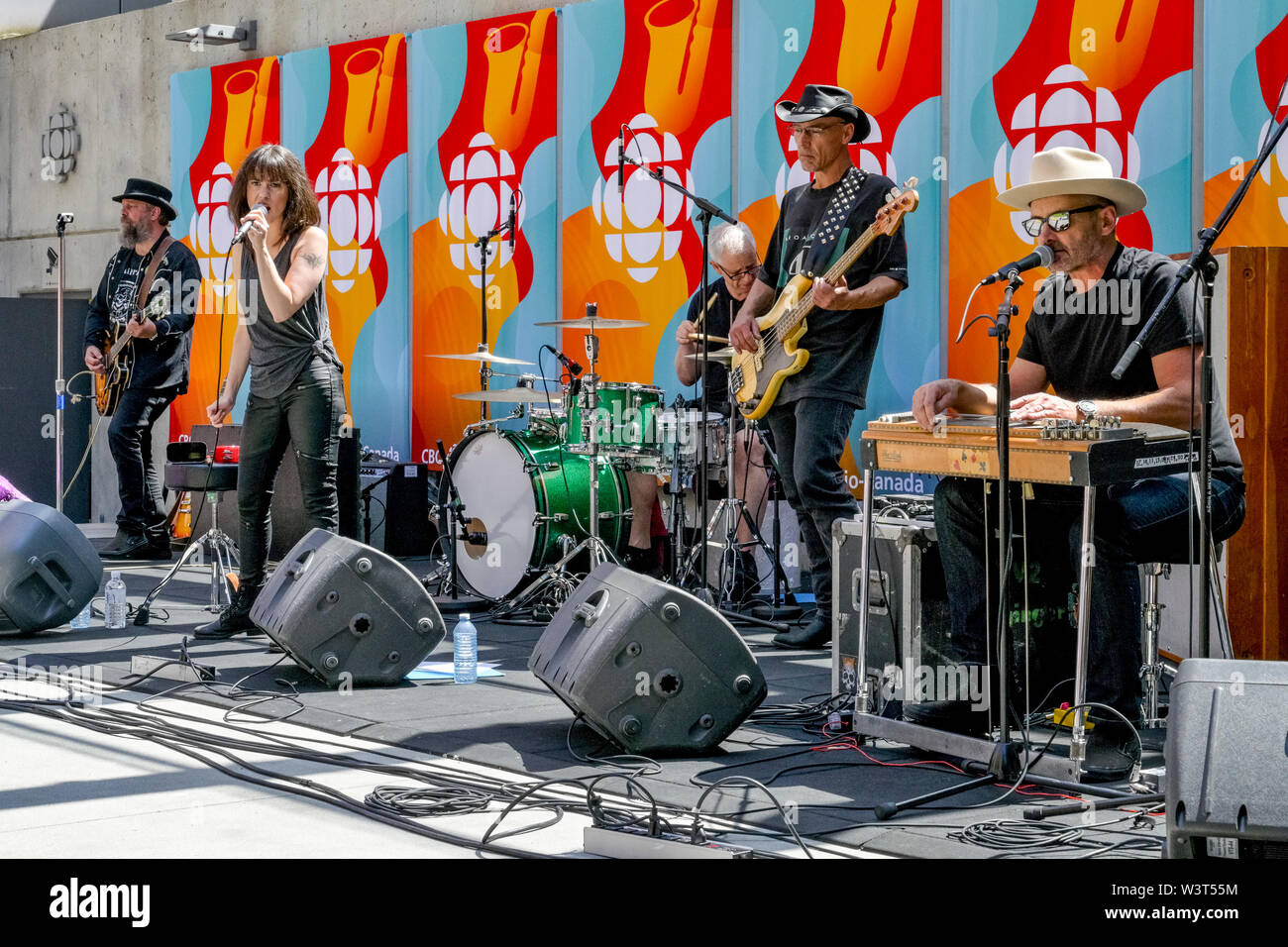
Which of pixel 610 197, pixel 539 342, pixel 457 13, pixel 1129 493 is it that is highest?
pixel 457 13

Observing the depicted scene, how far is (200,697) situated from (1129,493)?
280 centimetres

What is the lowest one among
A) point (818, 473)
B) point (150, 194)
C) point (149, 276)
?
point (818, 473)

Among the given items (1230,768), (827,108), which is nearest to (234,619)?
(827,108)

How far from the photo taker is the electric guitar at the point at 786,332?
5402 millimetres

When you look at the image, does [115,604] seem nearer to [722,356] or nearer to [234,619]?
[234,619]

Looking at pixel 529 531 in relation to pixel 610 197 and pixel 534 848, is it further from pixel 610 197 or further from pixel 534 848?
pixel 534 848

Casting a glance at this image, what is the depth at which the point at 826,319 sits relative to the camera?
221 inches

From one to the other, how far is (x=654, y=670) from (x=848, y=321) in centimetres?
208

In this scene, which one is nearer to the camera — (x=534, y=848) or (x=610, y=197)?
(x=534, y=848)

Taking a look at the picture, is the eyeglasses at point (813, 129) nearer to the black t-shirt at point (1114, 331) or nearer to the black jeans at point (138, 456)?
the black t-shirt at point (1114, 331)

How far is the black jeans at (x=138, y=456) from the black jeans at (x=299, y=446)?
356cm

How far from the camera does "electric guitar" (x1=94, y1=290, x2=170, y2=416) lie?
29.2 feet
